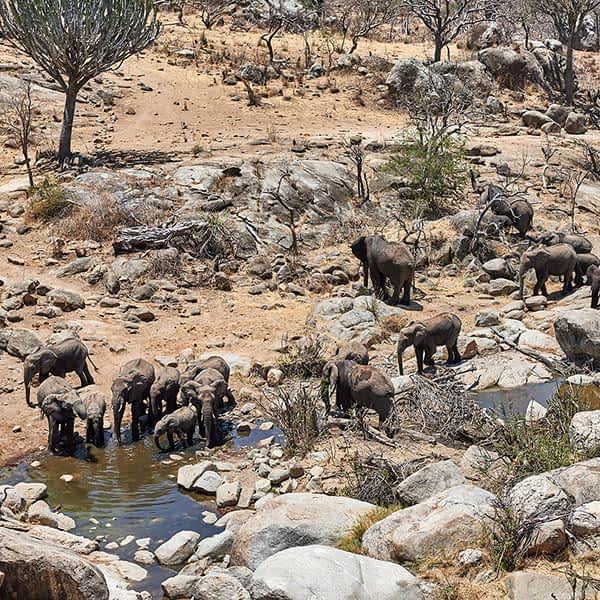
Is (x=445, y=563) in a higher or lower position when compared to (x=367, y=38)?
lower

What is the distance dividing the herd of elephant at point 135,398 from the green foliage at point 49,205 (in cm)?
809

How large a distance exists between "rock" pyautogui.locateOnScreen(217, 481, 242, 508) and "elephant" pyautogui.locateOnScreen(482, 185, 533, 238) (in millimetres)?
12504

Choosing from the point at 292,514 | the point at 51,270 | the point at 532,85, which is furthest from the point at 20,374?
the point at 532,85

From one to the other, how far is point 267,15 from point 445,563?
1639 inches

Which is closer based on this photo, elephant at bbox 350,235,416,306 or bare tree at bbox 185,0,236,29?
elephant at bbox 350,235,416,306

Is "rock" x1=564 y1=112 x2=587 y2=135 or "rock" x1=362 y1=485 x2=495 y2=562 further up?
"rock" x1=564 y1=112 x2=587 y2=135

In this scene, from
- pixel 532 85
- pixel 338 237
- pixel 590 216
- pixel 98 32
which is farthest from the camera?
pixel 532 85

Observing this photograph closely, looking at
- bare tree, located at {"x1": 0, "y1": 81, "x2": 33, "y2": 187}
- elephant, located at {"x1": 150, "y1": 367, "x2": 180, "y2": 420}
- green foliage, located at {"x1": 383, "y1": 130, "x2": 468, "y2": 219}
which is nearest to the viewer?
elephant, located at {"x1": 150, "y1": 367, "x2": 180, "y2": 420}

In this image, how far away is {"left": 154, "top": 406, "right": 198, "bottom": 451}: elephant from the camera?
12102 mm

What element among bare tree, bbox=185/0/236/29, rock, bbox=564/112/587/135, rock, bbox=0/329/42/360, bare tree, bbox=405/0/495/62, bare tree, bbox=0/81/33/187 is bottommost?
rock, bbox=0/329/42/360

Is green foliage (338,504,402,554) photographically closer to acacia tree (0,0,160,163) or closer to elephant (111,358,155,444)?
elephant (111,358,155,444)

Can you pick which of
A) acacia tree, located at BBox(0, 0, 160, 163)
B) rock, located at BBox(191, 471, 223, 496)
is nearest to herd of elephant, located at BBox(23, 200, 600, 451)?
rock, located at BBox(191, 471, 223, 496)

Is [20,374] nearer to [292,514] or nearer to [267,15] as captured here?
[292,514]

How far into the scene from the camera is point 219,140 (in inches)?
1073
